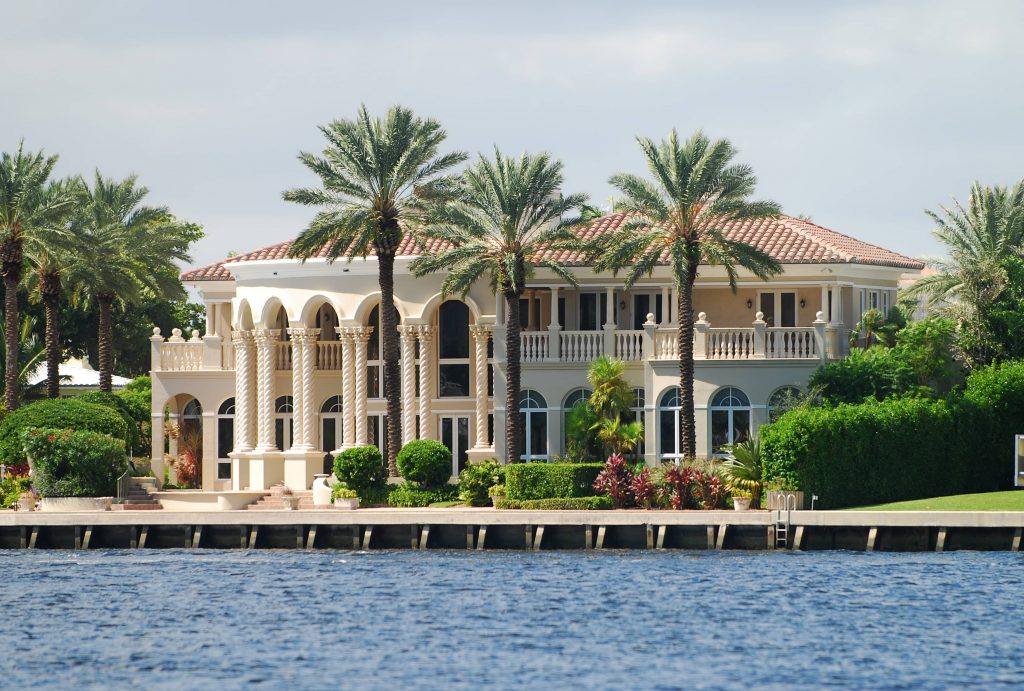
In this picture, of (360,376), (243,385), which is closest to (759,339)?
(360,376)

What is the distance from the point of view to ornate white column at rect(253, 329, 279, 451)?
228ft

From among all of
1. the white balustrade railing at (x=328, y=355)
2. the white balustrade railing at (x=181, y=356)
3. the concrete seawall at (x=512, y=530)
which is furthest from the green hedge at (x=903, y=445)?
→ the white balustrade railing at (x=181, y=356)

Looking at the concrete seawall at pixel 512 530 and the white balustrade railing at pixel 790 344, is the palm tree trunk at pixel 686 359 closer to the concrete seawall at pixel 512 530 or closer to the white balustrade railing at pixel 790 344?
the white balustrade railing at pixel 790 344

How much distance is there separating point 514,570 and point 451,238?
14.7 meters

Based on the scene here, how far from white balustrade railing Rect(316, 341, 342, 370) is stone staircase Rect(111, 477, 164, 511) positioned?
7.30 meters

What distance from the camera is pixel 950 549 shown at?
175ft

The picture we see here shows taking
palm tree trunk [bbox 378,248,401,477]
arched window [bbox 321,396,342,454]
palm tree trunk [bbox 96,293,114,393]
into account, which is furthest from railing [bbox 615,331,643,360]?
palm tree trunk [bbox 96,293,114,393]

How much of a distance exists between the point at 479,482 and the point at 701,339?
8.85m

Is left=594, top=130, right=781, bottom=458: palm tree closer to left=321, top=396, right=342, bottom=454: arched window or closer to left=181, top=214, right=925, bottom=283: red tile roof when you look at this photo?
left=181, top=214, right=925, bottom=283: red tile roof

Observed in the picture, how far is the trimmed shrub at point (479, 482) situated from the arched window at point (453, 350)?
23.6 ft

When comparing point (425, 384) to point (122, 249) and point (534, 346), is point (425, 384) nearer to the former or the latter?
point (534, 346)

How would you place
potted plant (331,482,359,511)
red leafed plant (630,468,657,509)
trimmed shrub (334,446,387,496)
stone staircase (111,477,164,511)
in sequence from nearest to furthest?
red leafed plant (630,468,657,509) < potted plant (331,482,359,511) < trimmed shrub (334,446,387,496) < stone staircase (111,477,164,511)

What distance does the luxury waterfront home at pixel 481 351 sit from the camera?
64.1 m

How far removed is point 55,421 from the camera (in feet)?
217
